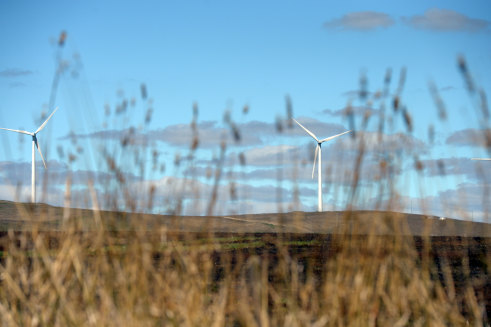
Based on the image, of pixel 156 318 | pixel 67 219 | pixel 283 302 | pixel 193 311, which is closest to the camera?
pixel 193 311

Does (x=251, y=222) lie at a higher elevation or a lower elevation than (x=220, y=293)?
higher

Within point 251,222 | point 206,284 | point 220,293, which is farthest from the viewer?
point 251,222

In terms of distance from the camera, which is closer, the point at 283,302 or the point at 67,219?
the point at 67,219

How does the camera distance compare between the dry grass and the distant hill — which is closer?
the dry grass

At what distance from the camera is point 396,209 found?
4277 mm

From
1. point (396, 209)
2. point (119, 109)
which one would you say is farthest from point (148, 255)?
point (396, 209)

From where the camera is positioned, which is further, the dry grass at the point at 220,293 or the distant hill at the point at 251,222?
the distant hill at the point at 251,222

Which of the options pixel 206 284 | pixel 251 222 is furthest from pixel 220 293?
pixel 251 222

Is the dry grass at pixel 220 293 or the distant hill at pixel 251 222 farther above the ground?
the distant hill at pixel 251 222

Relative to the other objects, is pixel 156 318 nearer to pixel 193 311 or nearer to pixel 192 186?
pixel 193 311

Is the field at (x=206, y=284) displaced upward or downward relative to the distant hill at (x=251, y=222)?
downward

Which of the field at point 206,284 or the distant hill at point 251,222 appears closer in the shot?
the field at point 206,284

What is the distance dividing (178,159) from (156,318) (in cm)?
118

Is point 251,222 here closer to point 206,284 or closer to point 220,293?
point 206,284
